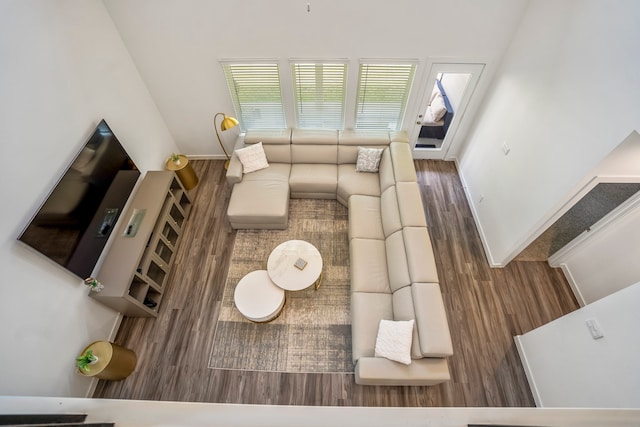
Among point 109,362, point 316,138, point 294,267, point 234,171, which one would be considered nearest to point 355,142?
point 316,138

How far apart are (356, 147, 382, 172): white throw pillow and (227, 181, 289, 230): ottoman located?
1126 mm

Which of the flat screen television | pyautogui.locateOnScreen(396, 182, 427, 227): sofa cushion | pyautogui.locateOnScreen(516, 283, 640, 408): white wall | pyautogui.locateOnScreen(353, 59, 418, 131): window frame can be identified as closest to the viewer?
pyautogui.locateOnScreen(516, 283, 640, 408): white wall

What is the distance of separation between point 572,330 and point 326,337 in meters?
2.42

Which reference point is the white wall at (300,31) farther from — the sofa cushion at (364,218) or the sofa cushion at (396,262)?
the sofa cushion at (396,262)

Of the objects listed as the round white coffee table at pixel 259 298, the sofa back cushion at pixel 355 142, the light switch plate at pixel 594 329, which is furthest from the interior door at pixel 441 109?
the round white coffee table at pixel 259 298

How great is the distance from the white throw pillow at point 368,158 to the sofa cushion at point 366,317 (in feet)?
6.20

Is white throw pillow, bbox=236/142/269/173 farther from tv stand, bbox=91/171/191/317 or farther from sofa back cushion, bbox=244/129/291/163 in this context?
tv stand, bbox=91/171/191/317

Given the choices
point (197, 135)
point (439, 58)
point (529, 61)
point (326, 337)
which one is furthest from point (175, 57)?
point (529, 61)

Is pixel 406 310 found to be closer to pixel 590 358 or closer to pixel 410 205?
pixel 410 205

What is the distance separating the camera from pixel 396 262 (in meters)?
3.62

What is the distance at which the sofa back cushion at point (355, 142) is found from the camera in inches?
183

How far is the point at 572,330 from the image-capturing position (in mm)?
2938

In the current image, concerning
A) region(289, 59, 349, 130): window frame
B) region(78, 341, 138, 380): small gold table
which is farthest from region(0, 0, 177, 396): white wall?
region(289, 59, 349, 130): window frame

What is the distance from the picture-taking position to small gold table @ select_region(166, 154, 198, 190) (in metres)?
4.71
